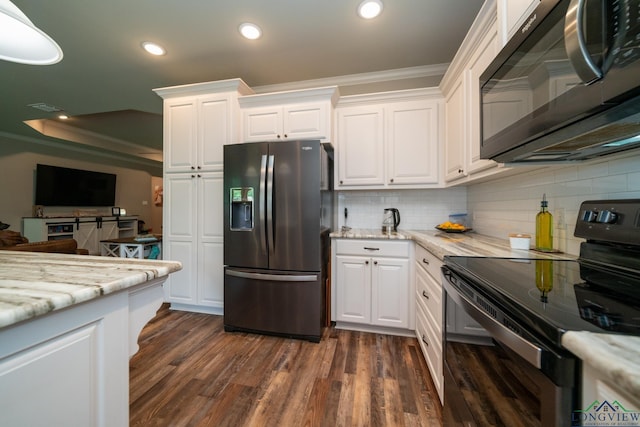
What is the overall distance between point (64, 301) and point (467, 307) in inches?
45.3

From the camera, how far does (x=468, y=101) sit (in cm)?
173

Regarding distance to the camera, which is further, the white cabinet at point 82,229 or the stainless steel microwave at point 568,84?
the white cabinet at point 82,229

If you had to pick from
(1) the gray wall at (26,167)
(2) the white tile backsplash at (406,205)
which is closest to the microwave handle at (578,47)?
(2) the white tile backsplash at (406,205)

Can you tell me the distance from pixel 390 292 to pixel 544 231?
116 cm

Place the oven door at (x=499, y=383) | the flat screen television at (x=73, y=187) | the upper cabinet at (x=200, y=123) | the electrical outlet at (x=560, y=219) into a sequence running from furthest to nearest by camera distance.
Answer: the flat screen television at (x=73, y=187), the upper cabinet at (x=200, y=123), the electrical outlet at (x=560, y=219), the oven door at (x=499, y=383)

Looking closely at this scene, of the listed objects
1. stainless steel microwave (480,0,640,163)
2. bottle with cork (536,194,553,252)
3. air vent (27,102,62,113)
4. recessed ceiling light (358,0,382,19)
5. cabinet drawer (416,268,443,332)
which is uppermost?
air vent (27,102,62,113)

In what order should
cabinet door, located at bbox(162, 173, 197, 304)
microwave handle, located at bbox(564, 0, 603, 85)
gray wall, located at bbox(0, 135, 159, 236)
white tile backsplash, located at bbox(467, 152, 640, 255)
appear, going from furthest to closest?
gray wall, located at bbox(0, 135, 159, 236) < cabinet door, located at bbox(162, 173, 197, 304) < white tile backsplash, located at bbox(467, 152, 640, 255) < microwave handle, located at bbox(564, 0, 603, 85)

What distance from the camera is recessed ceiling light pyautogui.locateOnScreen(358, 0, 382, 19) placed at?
171cm

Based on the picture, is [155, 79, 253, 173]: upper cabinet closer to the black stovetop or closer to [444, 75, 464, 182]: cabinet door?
[444, 75, 464, 182]: cabinet door

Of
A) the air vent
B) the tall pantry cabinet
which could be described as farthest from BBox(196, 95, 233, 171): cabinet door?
the air vent

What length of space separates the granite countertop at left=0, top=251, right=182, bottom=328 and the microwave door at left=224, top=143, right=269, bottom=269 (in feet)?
3.82

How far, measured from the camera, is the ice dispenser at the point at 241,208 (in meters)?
2.13

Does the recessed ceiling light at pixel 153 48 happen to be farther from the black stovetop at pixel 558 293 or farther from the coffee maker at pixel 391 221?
the black stovetop at pixel 558 293

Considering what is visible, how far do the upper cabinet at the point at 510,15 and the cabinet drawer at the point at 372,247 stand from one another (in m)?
1.46
